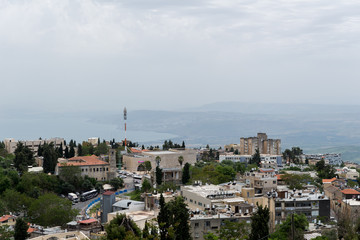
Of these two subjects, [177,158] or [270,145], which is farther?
[270,145]

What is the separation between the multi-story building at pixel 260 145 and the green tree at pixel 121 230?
79836mm

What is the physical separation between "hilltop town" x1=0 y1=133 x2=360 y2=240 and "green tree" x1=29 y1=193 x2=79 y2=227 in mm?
77

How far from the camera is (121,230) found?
94.9ft

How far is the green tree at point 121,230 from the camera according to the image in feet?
94.1

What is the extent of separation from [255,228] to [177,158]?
47649mm

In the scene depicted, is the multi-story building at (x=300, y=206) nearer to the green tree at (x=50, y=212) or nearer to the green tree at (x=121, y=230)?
the green tree at (x=121, y=230)

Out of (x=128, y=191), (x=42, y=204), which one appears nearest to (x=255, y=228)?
(x=42, y=204)

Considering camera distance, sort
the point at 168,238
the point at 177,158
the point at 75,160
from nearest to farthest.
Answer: the point at 168,238 → the point at 75,160 → the point at 177,158

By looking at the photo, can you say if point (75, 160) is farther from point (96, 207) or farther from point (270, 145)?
point (270, 145)

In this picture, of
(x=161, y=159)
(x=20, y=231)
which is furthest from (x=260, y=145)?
(x=20, y=231)

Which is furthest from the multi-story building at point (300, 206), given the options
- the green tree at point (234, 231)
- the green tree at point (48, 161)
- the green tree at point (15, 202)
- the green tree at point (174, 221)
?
the green tree at point (48, 161)

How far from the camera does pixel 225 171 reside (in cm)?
6406

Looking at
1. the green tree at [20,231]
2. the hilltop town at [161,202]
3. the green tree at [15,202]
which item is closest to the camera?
the hilltop town at [161,202]

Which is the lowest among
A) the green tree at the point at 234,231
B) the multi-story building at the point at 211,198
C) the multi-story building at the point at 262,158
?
the multi-story building at the point at 262,158
